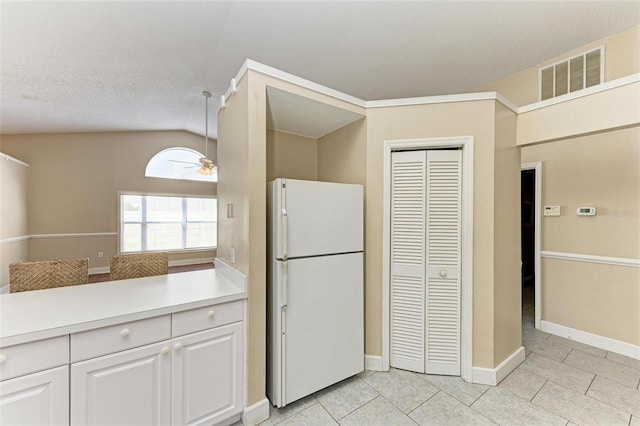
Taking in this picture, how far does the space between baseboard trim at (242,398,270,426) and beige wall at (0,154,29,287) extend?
5.76 metres

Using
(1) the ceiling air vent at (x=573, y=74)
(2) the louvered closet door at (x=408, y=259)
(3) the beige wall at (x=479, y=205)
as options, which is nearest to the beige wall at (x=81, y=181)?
(3) the beige wall at (x=479, y=205)

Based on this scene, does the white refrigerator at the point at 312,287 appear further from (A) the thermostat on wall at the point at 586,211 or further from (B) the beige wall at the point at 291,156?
(A) the thermostat on wall at the point at 586,211

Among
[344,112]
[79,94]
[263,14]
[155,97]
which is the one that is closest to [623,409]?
[344,112]

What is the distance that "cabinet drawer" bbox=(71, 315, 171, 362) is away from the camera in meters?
1.25

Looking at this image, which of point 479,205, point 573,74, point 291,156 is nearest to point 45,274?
point 291,156

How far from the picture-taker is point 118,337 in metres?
1.34

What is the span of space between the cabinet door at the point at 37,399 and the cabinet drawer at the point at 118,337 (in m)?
0.10

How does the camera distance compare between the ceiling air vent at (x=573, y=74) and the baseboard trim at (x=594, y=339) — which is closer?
the baseboard trim at (x=594, y=339)

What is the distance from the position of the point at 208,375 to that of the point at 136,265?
136cm

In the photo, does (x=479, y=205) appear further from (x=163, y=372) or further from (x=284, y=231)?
(x=163, y=372)

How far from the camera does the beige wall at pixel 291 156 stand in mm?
2625

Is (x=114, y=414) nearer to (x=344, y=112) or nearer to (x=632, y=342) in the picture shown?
(x=344, y=112)

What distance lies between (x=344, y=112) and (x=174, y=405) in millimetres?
2340

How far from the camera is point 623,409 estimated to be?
1855 millimetres
